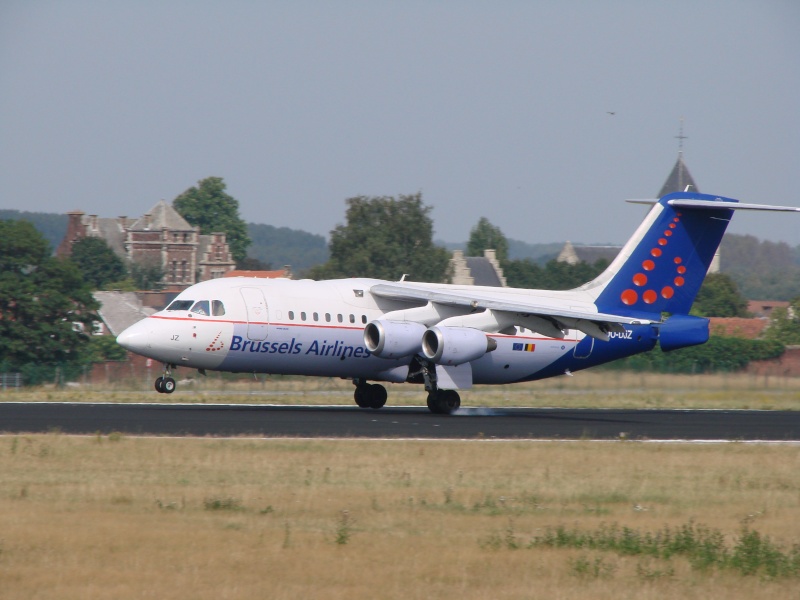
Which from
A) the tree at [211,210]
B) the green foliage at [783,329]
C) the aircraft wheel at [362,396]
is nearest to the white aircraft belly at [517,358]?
the aircraft wheel at [362,396]

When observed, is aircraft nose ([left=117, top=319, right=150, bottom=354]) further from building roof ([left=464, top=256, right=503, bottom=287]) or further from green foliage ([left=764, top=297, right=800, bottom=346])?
building roof ([left=464, top=256, right=503, bottom=287])

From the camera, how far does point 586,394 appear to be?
39219mm

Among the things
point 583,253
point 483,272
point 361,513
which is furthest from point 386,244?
point 361,513

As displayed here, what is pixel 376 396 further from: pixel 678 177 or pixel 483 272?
pixel 678 177

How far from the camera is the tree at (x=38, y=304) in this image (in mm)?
57906

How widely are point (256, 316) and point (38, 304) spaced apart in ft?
108

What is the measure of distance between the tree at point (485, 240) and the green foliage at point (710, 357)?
12036 cm

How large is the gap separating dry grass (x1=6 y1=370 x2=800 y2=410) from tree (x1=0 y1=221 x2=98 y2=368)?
1658 cm

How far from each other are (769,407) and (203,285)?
18.2 m

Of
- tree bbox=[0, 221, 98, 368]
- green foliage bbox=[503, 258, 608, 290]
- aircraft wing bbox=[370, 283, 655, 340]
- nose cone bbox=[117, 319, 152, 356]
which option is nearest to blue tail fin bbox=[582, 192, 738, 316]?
aircraft wing bbox=[370, 283, 655, 340]

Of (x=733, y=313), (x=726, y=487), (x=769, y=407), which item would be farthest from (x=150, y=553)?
(x=733, y=313)

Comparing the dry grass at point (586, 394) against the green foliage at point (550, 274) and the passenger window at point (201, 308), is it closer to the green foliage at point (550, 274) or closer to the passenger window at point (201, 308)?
the passenger window at point (201, 308)

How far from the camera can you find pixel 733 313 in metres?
119

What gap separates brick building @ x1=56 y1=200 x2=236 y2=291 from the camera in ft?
484
